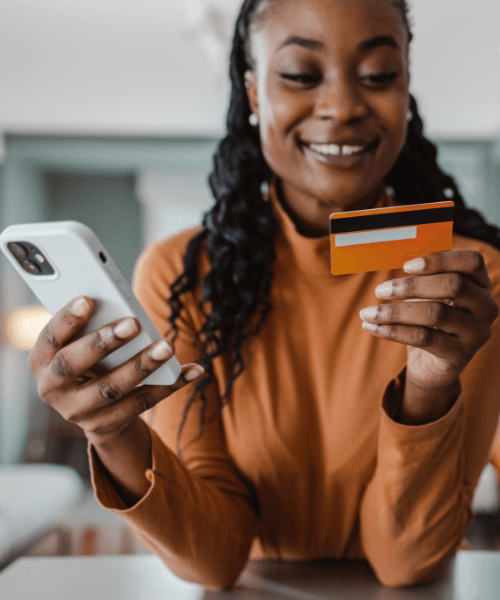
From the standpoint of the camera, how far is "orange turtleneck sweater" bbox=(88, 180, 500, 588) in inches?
28.3

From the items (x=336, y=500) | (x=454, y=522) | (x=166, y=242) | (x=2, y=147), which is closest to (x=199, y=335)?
(x=166, y=242)

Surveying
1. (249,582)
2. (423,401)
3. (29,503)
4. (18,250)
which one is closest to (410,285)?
(423,401)

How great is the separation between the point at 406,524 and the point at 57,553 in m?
2.75

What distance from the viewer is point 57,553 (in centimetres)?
291

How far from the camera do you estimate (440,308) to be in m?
0.51

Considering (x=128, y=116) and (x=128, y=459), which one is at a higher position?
(x=128, y=116)

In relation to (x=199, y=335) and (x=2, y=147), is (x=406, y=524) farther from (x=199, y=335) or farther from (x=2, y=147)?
(x=2, y=147)

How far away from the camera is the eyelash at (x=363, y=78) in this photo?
723mm

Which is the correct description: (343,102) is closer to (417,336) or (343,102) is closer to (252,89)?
(252,89)

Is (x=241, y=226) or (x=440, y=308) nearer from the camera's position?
(x=440, y=308)

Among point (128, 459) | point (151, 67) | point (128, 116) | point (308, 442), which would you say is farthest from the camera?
point (128, 116)

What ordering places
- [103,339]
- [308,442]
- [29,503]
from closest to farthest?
[103,339]
[308,442]
[29,503]

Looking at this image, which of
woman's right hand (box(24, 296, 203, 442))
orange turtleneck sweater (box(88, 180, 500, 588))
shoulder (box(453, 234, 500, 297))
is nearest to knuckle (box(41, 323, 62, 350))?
woman's right hand (box(24, 296, 203, 442))

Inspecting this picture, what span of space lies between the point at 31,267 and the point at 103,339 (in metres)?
0.12
